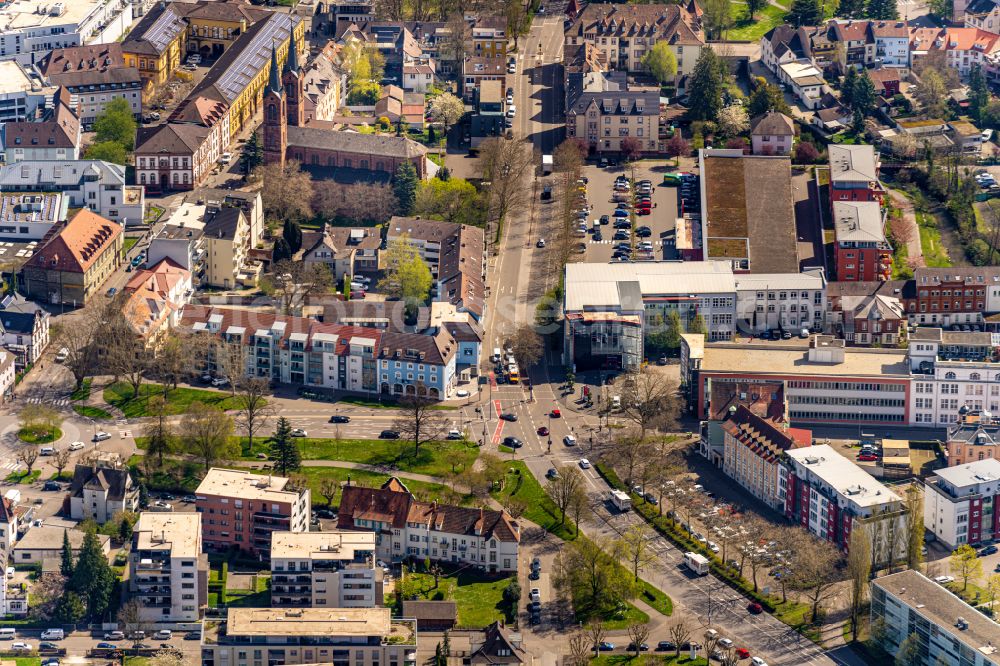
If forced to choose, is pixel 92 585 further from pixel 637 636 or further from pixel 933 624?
pixel 933 624

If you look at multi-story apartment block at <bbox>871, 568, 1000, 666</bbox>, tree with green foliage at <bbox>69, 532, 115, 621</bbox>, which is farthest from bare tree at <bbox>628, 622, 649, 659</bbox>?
tree with green foliage at <bbox>69, 532, 115, 621</bbox>

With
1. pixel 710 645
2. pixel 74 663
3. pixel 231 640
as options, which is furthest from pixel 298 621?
pixel 710 645

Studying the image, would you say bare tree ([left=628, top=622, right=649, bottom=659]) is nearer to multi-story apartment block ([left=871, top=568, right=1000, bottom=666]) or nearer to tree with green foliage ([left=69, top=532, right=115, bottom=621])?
multi-story apartment block ([left=871, top=568, right=1000, bottom=666])

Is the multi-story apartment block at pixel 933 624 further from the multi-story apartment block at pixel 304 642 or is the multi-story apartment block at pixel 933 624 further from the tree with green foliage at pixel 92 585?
the tree with green foliage at pixel 92 585

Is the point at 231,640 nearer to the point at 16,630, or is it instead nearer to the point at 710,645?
the point at 16,630

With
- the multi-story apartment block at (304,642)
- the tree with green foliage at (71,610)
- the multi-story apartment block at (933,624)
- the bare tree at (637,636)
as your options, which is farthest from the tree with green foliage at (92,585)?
the multi-story apartment block at (933,624)

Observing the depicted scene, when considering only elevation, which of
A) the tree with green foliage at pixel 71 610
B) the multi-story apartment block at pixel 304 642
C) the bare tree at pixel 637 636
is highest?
the tree with green foliage at pixel 71 610
